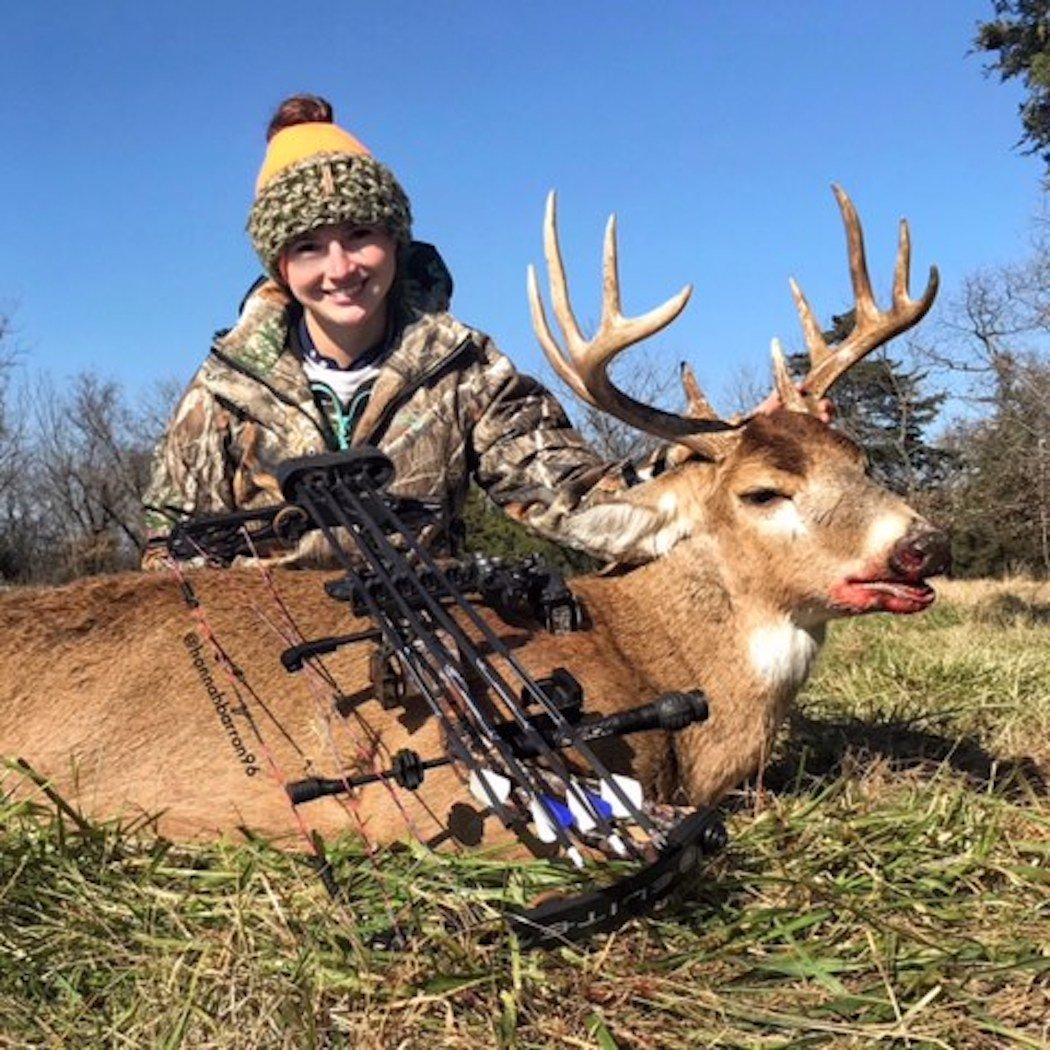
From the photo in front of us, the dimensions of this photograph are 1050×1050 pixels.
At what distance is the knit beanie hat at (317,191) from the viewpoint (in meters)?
4.50

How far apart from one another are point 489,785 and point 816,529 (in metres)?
1.70

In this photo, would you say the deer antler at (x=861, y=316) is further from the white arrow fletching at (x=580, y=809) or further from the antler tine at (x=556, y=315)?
the white arrow fletching at (x=580, y=809)

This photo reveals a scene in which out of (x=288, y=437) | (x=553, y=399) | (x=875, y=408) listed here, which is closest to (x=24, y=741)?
(x=288, y=437)

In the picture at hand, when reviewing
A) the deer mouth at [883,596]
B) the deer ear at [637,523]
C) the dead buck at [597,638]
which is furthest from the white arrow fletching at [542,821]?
the deer ear at [637,523]

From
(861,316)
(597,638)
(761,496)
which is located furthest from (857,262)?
(597,638)

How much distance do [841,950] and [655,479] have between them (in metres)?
1.99

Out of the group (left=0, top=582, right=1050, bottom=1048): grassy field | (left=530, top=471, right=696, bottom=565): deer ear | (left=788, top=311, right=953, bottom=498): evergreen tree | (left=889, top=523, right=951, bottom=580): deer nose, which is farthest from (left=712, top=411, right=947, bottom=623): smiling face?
(left=788, top=311, right=953, bottom=498): evergreen tree

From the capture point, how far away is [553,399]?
507cm

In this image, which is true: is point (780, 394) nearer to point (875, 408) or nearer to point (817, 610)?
point (817, 610)

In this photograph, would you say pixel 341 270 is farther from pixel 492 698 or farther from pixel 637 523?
pixel 492 698

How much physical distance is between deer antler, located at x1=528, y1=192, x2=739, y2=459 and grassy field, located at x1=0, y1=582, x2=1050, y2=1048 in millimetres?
1314

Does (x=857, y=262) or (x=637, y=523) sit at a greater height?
(x=857, y=262)

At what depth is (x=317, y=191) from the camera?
14.8 ft

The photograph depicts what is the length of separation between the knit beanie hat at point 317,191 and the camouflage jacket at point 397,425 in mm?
363
